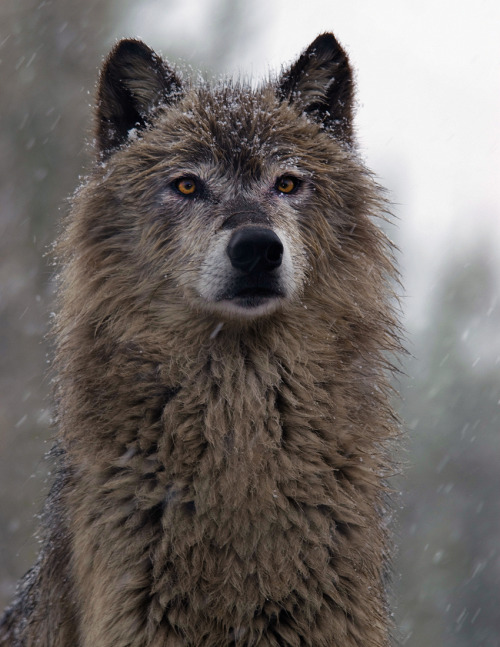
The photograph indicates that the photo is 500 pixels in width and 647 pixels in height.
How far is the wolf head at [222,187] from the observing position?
322cm

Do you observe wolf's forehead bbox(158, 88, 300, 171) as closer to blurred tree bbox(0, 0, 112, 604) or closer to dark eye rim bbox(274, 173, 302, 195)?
dark eye rim bbox(274, 173, 302, 195)

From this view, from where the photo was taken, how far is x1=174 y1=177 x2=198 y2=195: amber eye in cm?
357

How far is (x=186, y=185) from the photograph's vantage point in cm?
358

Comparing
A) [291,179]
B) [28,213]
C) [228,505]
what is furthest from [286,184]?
[28,213]

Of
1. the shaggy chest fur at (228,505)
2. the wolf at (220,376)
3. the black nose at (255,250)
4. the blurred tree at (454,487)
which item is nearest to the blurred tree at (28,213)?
the wolf at (220,376)

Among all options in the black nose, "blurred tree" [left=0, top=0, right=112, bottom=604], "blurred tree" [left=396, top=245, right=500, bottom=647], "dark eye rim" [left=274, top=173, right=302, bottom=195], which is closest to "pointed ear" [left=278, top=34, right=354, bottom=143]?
"dark eye rim" [left=274, top=173, right=302, bottom=195]

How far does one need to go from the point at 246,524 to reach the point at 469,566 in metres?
16.1

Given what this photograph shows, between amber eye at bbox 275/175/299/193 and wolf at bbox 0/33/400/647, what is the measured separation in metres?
0.01

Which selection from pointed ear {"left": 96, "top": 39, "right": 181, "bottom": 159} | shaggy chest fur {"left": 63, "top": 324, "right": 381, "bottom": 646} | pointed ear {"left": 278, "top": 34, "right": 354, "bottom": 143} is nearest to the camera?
shaggy chest fur {"left": 63, "top": 324, "right": 381, "bottom": 646}

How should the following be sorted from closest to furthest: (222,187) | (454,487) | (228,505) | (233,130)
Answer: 1. (228,505)
2. (222,187)
3. (233,130)
4. (454,487)

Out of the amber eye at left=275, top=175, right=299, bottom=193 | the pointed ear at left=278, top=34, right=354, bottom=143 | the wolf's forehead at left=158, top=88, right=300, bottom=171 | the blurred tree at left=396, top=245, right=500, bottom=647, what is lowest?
the blurred tree at left=396, top=245, right=500, bottom=647

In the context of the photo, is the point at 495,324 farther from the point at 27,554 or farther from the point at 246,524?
the point at 246,524

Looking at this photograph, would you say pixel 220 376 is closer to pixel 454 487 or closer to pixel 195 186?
pixel 195 186

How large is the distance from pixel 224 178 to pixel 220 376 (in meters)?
1.12
